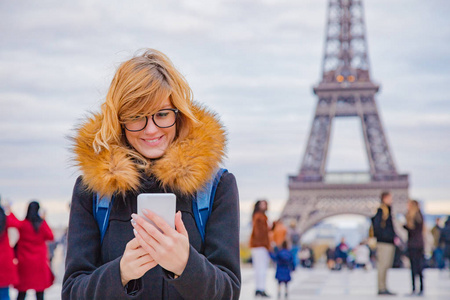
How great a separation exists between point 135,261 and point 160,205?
0.17m

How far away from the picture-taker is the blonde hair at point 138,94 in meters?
2.11

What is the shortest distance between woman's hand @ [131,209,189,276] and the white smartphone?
0.02 metres

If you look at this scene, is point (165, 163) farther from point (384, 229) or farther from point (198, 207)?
point (384, 229)

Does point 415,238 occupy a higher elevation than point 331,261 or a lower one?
higher

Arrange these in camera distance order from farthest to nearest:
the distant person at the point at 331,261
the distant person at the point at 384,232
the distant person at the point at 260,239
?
the distant person at the point at 331,261, the distant person at the point at 384,232, the distant person at the point at 260,239

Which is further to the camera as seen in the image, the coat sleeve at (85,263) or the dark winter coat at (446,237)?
the dark winter coat at (446,237)

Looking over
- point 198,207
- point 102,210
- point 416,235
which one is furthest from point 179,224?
point 416,235

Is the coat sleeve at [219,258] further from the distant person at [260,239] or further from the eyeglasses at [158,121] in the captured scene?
Answer: the distant person at [260,239]

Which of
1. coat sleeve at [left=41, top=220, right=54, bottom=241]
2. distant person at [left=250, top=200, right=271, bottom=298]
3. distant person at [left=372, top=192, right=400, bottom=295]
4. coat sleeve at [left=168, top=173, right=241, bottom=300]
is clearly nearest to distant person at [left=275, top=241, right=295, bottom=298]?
distant person at [left=250, top=200, right=271, bottom=298]

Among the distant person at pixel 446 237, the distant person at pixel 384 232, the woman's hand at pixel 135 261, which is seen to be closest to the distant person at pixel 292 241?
the distant person at pixel 446 237

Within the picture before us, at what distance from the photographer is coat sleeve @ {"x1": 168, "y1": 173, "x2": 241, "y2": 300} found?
192cm

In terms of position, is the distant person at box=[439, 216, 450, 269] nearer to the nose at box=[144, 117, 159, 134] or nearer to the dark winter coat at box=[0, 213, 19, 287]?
the dark winter coat at box=[0, 213, 19, 287]

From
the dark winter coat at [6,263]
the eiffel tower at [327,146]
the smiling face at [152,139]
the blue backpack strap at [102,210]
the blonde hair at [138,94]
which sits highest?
the eiffel tower at [327,146]

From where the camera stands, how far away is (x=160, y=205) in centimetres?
185
